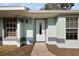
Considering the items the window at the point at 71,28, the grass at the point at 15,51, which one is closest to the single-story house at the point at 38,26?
the window at the point at 71,28

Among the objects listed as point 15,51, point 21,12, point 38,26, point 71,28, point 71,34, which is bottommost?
point 15,51

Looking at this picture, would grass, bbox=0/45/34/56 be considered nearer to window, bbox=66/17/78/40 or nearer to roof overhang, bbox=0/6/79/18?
roof overhang, bbox=0/6/79/18

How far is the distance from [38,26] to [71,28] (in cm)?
461

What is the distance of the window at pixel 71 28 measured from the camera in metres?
12.8

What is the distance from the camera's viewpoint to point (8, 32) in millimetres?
14664

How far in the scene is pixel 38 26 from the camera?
16.7m

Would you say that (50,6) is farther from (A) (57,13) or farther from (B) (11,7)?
(B) (11,7)

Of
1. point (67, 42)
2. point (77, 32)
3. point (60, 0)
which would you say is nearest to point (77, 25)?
point (77, 32)

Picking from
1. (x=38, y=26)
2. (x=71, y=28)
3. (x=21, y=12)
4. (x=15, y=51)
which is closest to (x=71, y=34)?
(x=71, y=28)

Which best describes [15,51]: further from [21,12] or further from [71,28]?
[71,28]

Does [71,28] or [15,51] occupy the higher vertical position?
[71,28]

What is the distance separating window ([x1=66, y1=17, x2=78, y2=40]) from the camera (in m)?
12.8

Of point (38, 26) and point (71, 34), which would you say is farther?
point (38, 26)

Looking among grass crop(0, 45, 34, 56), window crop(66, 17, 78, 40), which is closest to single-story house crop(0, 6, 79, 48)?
window crop(66, 17, 78, 40)
